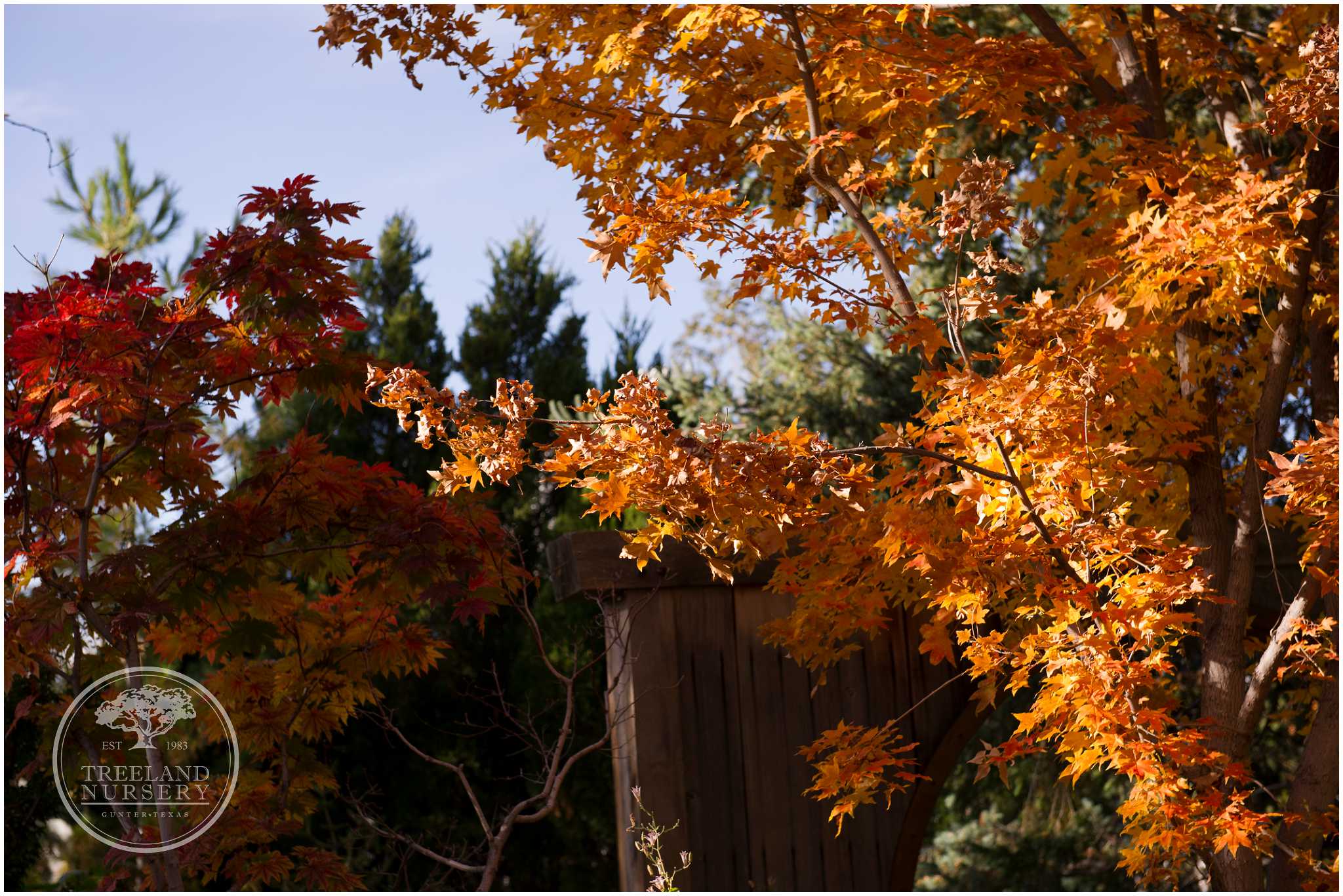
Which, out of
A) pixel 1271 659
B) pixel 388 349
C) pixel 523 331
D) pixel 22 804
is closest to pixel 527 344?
pixel 523 331

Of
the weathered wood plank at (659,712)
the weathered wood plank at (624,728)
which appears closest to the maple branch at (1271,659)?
the weathered wood plank at (659,712)

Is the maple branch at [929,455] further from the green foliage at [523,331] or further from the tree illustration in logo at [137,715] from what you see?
the green foliage at [523,331]

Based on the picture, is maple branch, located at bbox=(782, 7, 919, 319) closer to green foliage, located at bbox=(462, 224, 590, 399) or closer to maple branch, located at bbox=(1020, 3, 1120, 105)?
maple branch, located at bbox=(1020, 3, 1120, 105)

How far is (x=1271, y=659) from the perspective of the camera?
9.34 ft

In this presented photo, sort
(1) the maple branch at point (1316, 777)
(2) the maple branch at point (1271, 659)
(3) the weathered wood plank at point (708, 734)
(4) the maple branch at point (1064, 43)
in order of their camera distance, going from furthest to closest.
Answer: (3) the weathered wood plank at point (708, 734)
(4) the maple branch at point (1064, 43)
(1) the maple branch at point (1316, 777)
(2) the maple branch at point (1271, 659)

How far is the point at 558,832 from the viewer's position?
260 inches

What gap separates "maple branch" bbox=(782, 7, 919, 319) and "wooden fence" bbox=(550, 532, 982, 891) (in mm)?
1209

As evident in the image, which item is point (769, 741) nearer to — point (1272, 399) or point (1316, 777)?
point (1316, 777)

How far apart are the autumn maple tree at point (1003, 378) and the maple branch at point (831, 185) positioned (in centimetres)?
1

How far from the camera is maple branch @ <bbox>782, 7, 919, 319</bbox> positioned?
2.43m

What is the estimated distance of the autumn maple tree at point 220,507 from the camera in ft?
8.17

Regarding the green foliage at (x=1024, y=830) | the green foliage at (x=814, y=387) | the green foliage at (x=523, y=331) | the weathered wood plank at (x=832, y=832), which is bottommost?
the green foliage at (x=1024, y=830)

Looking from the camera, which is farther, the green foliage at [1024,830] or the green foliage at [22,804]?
the green foliage at [1024,830]

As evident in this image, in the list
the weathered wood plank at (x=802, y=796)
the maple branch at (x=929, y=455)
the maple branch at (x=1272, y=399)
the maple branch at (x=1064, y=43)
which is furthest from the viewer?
the weathered wood plank at (x=802, y=796)
